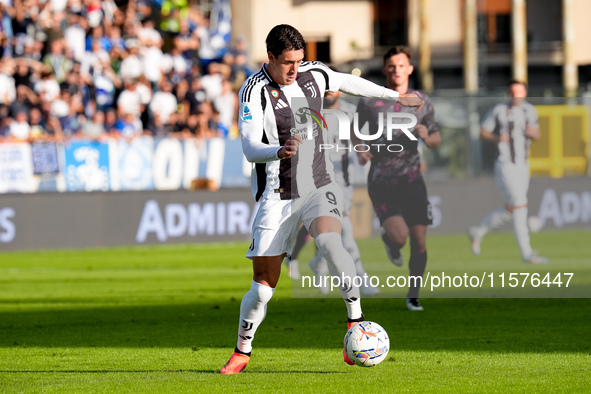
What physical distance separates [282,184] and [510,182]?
8.30 meters

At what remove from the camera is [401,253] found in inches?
404

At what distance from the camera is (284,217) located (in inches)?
266

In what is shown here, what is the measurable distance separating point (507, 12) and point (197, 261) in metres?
33.2

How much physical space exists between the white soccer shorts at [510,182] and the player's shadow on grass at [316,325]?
11.5 feet

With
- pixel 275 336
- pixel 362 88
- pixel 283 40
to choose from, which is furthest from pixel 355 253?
pixel 283 40

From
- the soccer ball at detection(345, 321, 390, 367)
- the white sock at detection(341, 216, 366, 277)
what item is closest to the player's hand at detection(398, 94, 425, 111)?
the soccer ball at detection(345, 321, 390, 367)

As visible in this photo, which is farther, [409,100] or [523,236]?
[523,236]

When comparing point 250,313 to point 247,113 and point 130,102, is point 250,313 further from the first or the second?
point 130,102

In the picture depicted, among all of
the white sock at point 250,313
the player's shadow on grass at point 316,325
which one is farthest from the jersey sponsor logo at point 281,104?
the player's shadow on grass at point 316,325

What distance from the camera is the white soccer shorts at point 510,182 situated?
567 inches

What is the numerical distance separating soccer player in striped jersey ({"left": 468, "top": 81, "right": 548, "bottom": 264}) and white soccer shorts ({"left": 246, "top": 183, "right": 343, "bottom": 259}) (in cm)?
700

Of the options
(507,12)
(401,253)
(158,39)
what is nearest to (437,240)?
(401,253)

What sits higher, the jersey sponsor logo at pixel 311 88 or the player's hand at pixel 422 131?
the jersey sponsor logo at pixel 311 88

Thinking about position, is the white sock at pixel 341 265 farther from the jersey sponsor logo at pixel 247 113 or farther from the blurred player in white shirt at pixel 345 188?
the blurred player in white shirt at pixel 345 188
